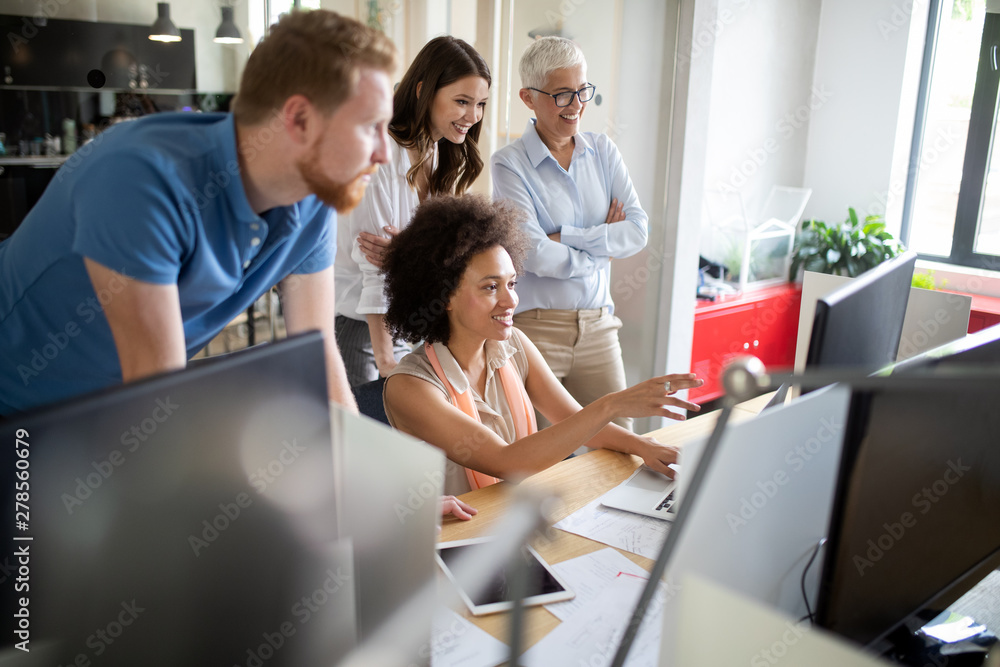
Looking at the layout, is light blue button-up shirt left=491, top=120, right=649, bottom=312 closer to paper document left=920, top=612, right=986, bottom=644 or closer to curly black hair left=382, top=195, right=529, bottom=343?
curly black hair left=382, top=195, right=529, bottom=343

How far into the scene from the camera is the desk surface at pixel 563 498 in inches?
46.0

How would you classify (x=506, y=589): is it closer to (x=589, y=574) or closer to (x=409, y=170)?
(x=589, y=574)

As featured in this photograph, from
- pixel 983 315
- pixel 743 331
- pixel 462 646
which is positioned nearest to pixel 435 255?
pixel 462 646

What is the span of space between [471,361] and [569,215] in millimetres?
905

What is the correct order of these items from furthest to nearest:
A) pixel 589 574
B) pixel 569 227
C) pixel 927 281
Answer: pixel 927 281 < pixel 569 227 < pixel 589 574

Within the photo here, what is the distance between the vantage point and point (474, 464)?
1.69m

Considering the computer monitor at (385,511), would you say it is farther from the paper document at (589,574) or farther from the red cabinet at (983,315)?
the red cabinet at (983,315)

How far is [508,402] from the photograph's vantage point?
1909 millimetres

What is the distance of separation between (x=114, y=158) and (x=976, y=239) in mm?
4461

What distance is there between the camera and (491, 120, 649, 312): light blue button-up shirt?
2.47m

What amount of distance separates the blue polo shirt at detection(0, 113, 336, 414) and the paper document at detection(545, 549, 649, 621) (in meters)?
0.69

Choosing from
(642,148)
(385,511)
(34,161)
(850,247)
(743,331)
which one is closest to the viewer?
(385,511)

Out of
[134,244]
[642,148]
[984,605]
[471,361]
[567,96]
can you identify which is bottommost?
[984,605]

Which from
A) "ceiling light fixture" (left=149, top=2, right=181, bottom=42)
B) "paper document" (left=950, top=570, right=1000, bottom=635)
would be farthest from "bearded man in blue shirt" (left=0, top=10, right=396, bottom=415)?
"ceiling light fixture" (left=149, top=2, right=181, bottom=42)
